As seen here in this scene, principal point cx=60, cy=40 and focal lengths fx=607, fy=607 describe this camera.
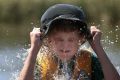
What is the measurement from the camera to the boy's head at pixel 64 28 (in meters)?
4.49

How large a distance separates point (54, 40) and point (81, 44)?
221 mm

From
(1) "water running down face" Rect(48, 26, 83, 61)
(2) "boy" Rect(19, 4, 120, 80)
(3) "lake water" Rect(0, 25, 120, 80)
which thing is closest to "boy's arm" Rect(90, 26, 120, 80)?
(2) "boy" Rect(19, 4, 120, 80)

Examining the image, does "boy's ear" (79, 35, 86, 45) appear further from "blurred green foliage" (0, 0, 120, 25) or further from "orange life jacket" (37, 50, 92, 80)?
"blurred green foliage" (0, 0, 120, 25)

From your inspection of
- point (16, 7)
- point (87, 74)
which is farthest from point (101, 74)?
point (16, 7)

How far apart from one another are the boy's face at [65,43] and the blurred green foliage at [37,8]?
41.3 feet

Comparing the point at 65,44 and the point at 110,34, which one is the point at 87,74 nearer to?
the point at 65,44

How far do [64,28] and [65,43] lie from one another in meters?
0.12

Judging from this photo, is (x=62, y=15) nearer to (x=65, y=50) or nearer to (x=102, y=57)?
(x=65, y=50)

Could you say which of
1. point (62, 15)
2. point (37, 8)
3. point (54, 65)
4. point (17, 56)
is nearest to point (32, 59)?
point (54, 65)

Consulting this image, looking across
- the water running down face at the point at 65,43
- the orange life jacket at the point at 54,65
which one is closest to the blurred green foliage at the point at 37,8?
the orange life jacket at the point at 54,65

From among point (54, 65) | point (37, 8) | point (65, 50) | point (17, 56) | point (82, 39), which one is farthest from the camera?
point (37, 8)

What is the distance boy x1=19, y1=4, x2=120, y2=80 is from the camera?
4.51 meters

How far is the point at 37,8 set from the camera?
2034 centimetres

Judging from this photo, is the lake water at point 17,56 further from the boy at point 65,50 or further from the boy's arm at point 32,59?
the boy's arm at point 32,59
